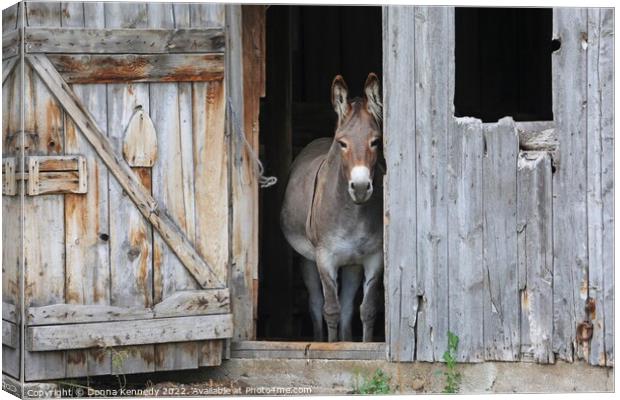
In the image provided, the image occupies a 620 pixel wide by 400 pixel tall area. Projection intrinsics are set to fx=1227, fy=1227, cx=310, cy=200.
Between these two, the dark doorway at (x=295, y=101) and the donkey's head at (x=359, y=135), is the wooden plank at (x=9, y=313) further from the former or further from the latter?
the dark doorway at (x=295, y=101)

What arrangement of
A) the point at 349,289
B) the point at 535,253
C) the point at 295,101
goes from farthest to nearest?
the point at 295,101 → the point at 349,289 → the point at 535,253

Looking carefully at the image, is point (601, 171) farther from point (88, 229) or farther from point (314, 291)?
point (88, 229)

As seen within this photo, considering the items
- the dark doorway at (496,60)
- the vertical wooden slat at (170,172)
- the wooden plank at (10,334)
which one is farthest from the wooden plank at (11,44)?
the dark doorway at (496,60)

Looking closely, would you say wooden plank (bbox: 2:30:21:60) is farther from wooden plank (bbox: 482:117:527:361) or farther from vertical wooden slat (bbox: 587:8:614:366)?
vertical wooden slat (bbox: 587:8:614:366)

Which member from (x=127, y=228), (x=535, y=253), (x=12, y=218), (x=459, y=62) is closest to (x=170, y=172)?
(x=127, y=228)

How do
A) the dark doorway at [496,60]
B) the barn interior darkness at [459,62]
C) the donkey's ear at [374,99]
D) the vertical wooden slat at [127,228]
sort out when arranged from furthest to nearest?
the dark doorway at [496,60] < the barn interior darkness at [459,62] < the donkey's ear at [374,99] < the vertical wooden slat at [127,228]

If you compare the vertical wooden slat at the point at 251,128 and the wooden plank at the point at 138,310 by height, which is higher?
the vertical wooden slat at the point at 251,128

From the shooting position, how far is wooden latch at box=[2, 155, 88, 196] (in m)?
8.59

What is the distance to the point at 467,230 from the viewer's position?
356 inches

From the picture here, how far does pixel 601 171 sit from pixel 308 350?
2.55m

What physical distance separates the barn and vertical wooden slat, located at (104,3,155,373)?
0.01 meters

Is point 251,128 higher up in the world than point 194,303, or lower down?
higher up

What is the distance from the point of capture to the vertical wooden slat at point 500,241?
A: 899 centimetres

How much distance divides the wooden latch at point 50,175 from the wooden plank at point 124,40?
0.77 meters
